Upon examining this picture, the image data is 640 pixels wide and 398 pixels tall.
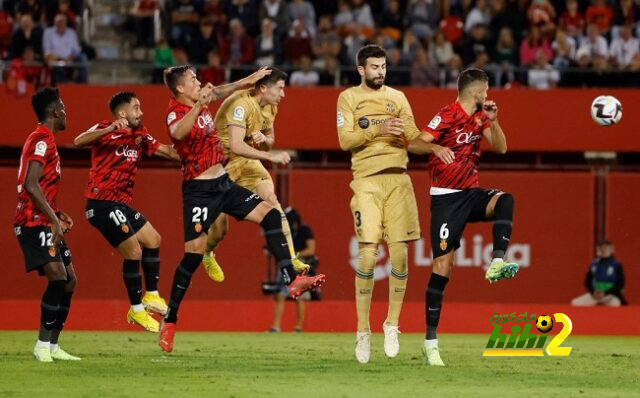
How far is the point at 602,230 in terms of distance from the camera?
22.3 metres

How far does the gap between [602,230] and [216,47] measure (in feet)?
23.1

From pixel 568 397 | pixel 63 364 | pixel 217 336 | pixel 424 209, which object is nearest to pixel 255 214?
pixel 63 364

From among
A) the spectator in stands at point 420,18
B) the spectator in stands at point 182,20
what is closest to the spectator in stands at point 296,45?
the spectator in stands at point 182,20

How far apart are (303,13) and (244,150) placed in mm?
11258

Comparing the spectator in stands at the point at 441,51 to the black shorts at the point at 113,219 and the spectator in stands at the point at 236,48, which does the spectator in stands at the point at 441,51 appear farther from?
the black shorts at the point at 113,219

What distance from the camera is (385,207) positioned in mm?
12344

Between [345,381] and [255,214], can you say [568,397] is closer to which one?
[345,381]

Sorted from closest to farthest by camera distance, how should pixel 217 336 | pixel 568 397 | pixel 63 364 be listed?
pixel 568 397, pixel 63 364, pixel 217 336

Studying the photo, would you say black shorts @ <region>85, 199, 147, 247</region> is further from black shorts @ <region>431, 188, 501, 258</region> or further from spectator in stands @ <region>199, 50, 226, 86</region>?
spectator in stands @ <region>199, 50, 226, 86</region>

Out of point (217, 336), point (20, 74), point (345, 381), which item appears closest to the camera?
point (345, 381)

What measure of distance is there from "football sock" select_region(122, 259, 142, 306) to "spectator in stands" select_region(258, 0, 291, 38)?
10236mm

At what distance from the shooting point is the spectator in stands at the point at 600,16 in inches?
911

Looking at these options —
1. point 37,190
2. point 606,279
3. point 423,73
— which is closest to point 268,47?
point 423,73

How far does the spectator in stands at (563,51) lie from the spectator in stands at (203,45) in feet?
18.7
